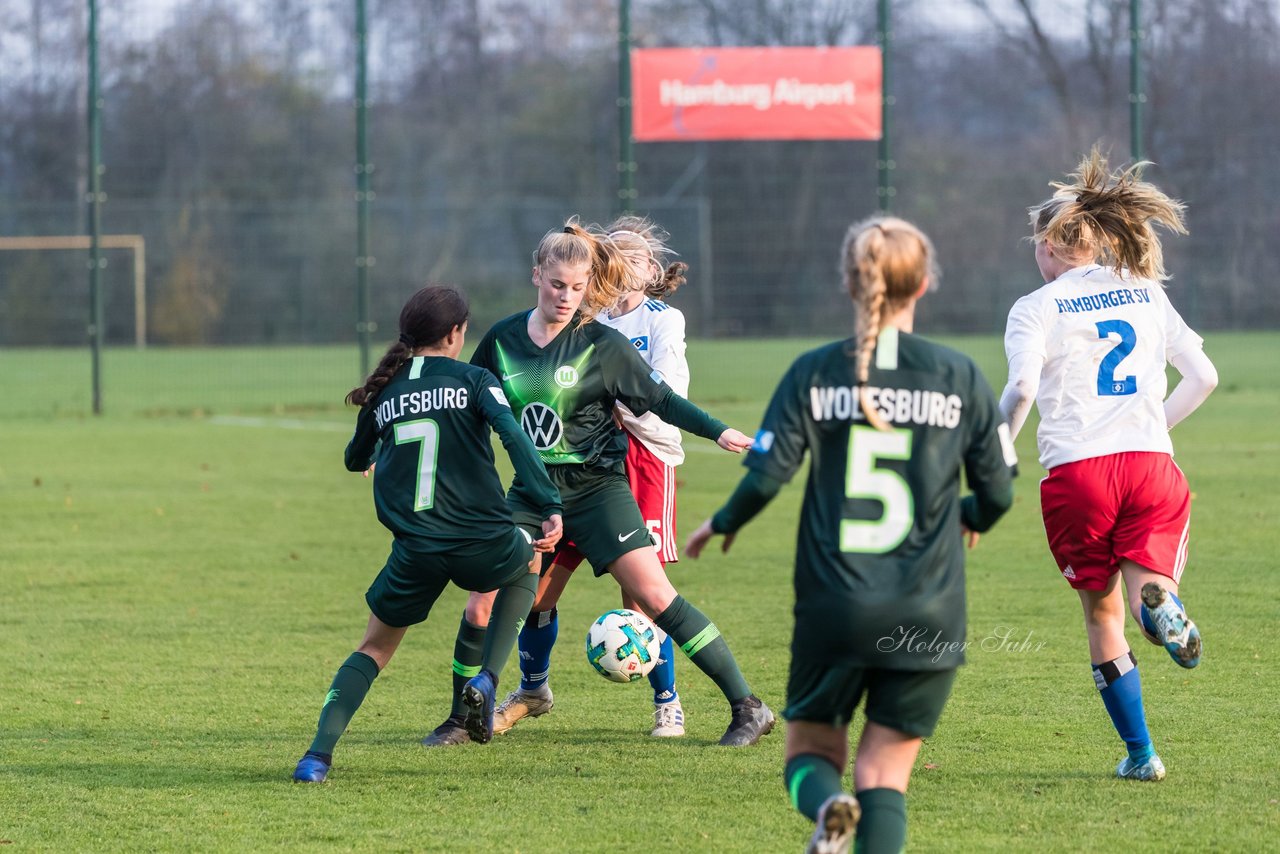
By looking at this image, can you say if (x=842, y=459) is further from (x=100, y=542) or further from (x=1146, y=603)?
(x=100, y=542)

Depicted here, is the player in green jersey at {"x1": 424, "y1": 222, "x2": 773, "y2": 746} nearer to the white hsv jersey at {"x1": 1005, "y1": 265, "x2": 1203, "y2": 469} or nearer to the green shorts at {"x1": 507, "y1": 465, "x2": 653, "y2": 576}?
the green shorts at {"x1": 507, "y1": 465, "x2": 653, "y2": 576}

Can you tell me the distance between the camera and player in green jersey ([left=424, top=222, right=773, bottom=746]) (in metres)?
5.25

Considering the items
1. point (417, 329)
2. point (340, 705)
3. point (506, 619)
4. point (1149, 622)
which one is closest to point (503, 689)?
point (506, 619)

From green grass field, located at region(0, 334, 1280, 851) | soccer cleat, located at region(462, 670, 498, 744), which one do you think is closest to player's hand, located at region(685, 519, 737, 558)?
green grass field, located at region(0, 334, 1280, 851)

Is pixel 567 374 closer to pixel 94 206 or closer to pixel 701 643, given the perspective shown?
pixel 701 643

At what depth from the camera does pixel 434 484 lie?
15.7 feet

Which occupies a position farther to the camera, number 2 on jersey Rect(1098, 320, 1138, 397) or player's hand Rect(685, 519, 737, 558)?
number 2 on jersey Rect(1098, 320, 1138, 397)

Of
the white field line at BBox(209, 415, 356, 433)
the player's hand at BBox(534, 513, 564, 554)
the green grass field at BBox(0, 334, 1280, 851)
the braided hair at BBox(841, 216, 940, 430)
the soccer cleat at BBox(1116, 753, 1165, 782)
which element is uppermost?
the braided hair at BBox(841, 216, 940, 430)

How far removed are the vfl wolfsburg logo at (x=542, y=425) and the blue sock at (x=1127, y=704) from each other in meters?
1.86

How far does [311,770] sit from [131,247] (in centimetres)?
1751

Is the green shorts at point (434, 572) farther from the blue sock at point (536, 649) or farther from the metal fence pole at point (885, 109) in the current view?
the metal fence pole at point (885, 109)

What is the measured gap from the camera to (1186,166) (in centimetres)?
2117

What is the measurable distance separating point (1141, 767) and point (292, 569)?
17.6 ft

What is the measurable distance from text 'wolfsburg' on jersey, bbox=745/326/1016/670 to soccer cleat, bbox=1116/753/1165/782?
5.18ft
